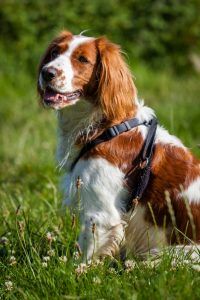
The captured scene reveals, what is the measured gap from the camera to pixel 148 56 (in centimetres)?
1445

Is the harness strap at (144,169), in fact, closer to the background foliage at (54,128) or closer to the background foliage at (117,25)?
the background foliage at (54,128)

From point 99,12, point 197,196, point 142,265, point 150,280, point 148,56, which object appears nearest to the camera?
point 150,280

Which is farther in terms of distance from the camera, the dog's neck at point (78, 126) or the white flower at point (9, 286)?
the dog's neck at point (78, 126)

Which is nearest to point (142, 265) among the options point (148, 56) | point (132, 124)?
point (132, 124)

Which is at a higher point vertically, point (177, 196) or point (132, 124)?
point (132, 124)

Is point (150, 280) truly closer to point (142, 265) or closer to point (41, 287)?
point (142, 265)

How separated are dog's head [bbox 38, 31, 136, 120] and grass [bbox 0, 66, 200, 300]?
738 millimetres

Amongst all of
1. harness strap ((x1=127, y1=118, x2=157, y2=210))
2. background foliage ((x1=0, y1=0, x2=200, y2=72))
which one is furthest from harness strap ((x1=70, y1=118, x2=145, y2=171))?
background foliage ((x1=0, y1=0, x2=200, y2=72))

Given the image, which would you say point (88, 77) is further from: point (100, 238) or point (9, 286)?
point (9, 286)

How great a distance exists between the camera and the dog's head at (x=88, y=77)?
4.37m

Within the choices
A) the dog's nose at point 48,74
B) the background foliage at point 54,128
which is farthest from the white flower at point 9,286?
the dog's nose at point 48,74

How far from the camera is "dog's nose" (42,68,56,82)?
14.2 feet

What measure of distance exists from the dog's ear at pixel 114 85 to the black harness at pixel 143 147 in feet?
0.26

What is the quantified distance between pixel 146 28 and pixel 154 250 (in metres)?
9.87
